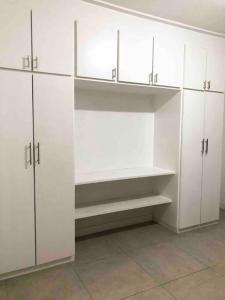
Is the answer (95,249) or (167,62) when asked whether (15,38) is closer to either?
(167,62)

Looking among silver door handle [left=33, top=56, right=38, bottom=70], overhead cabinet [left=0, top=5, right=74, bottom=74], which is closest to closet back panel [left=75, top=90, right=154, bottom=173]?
overhead cabinet [left=0, top=5, right=74, bottom=74]

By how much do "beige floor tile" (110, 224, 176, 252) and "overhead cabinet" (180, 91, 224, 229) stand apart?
11.0 inches

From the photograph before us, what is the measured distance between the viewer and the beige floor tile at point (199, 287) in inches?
75.9

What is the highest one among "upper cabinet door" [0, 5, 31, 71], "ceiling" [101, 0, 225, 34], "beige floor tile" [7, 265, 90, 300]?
"ceiling" [101, 0, 225, 34]

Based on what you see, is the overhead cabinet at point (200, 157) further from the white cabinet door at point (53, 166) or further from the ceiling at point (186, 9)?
the white cabinet door at point (53, 166)

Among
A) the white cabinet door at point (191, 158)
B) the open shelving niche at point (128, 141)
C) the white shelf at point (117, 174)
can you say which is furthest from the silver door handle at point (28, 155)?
the white cabinet door at point (191, 158)

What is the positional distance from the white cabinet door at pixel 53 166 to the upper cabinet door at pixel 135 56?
65cm

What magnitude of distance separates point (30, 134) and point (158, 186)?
2.00 meters

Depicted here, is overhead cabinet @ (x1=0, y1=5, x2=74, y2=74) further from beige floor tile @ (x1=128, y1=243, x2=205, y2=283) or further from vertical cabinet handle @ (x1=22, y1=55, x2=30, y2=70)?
beige floor tile @ (x1=128, y1=243, x2=205, y2=283)

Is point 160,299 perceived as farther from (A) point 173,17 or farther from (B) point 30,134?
(A) point 173,17

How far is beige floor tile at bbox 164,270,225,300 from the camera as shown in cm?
193

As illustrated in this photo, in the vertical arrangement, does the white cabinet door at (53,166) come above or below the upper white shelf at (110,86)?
below

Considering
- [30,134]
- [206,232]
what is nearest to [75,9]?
[30,134]

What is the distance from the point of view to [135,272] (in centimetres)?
225
